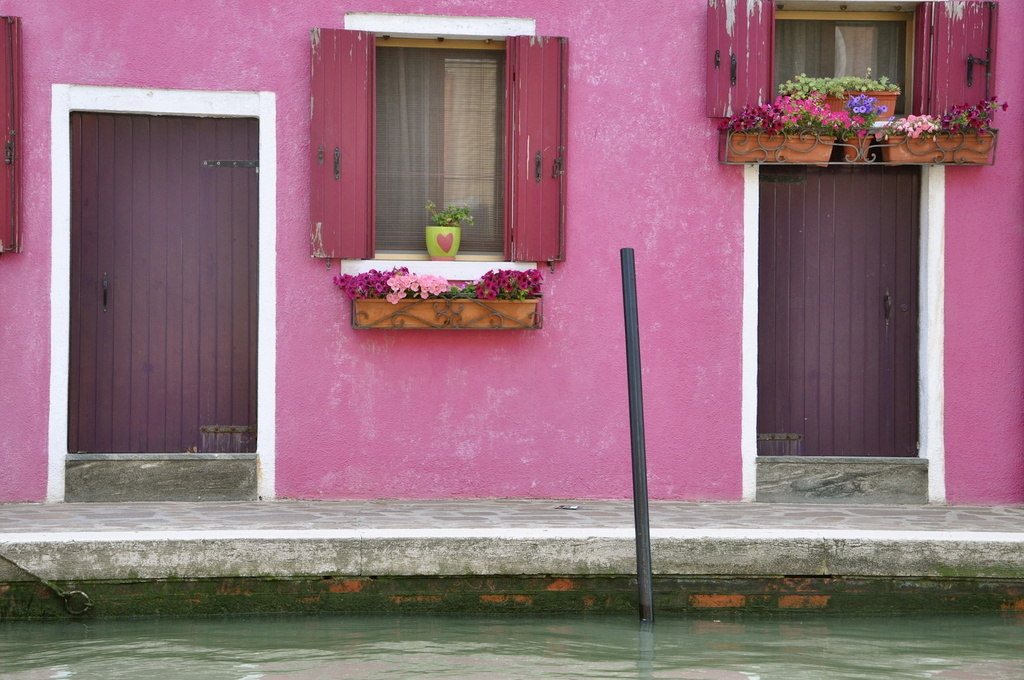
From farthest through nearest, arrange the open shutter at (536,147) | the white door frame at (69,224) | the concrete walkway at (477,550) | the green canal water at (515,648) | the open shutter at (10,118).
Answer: the open shutter at (536,147) → the white door frame at (69,224) → the open shutter at (10,118) → the concrete walkway at (477,550) → the green canal water at (515,648)

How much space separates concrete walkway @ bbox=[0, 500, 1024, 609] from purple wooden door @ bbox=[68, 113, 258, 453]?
1365 millimetres

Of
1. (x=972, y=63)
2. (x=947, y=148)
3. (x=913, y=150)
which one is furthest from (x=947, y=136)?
(x=972, y=63)

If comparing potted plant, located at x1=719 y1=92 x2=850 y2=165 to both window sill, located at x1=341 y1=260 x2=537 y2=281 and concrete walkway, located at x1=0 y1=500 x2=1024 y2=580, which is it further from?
concrete walkway, located at x1=0 y1=500 x2=1024 y2=580

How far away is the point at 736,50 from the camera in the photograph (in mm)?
8172

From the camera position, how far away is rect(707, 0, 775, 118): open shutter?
8156 millimetres

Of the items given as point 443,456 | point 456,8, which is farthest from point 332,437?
point 456,8

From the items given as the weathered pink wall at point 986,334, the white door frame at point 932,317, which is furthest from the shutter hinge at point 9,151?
the weathered pink wall at point 986,334

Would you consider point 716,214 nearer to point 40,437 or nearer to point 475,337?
point 475,337

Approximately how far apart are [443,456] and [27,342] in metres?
2.47

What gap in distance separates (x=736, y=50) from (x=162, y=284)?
3.65 m

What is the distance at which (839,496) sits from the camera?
8.35m

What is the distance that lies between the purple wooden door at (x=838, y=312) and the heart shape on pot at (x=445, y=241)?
1911 mm

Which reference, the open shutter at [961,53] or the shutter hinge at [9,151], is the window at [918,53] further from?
the shutter hinge at [9,151]

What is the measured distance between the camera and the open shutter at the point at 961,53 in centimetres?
821
